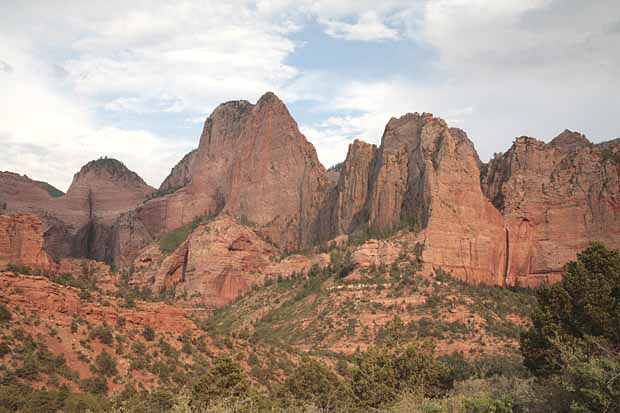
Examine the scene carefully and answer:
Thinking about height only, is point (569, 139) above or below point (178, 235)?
above

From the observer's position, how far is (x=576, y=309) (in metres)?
38.3

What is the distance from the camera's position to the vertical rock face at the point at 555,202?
91438 millimetres

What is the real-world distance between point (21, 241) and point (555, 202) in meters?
62.4

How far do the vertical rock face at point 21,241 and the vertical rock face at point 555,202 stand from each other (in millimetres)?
56364

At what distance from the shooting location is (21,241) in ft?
182

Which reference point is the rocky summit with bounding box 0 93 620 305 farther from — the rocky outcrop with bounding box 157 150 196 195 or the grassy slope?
the rocky outcrop with bounding box 157 150 196 195

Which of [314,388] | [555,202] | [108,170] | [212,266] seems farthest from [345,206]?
[314,388]

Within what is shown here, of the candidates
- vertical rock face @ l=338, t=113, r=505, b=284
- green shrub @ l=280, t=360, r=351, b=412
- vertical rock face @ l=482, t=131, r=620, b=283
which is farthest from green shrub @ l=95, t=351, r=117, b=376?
vertical rock face @ l=482, t=131, r=620, b=283

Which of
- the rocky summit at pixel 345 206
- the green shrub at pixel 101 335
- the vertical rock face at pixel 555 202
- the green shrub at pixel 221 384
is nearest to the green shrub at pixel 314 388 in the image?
the green shrub at pixel 221 384

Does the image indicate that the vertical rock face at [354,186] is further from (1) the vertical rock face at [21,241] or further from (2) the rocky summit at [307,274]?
(1) the vertical rock face at [21,241]

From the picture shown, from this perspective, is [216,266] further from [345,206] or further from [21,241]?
[21,241]

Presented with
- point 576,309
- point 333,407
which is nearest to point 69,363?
point 333,407

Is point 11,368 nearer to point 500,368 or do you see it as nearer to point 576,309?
point 576,309

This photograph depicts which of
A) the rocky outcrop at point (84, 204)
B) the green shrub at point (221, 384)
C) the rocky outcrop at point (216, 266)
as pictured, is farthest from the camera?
the rocky outcrop at point (84, 204)
